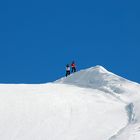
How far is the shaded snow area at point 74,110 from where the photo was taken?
25094 millimetres

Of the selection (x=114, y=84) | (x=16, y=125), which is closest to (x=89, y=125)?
(x=16, y=125)

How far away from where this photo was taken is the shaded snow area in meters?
25.1

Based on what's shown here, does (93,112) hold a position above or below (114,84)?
below

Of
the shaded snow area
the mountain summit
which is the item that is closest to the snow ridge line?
the shaded snow area

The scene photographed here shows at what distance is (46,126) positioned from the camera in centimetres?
2616

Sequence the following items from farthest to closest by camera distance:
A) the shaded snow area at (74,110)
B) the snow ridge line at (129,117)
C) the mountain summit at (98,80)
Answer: the mountain summit at (98,80)
the shaded snow area at (74,110)
the snow ridge line at (129,117)

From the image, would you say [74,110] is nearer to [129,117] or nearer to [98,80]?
[129,117]

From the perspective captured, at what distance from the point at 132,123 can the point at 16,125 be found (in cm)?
515

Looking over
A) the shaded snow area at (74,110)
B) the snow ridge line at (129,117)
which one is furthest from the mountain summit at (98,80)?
the snow ridge line at (129,117)

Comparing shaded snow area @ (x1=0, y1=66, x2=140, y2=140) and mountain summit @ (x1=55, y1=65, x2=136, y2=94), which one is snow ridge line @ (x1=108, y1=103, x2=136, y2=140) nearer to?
shaded snow area @ (x1=0, y1=66, x2=140, y2=140)

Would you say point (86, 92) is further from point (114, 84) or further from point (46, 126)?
point (46, 126)

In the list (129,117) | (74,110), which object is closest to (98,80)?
(74,110)

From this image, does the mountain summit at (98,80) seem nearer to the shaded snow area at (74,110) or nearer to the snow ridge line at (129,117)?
the shaded snow area at (74,110)

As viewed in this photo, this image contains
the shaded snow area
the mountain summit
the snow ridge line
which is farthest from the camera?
the mountain summit
